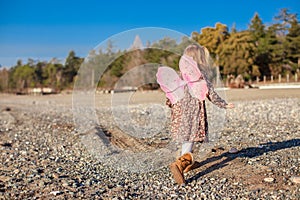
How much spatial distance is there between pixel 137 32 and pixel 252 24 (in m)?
41.8

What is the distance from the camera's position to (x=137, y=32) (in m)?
5.71

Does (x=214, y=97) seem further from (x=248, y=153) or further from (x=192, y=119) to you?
(x=248, y=153)

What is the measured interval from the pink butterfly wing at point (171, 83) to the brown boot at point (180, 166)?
70 centimetres

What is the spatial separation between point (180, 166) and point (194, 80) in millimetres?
1037

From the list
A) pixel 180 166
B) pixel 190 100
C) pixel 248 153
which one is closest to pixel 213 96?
pixel 190 100

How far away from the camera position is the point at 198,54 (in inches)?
199

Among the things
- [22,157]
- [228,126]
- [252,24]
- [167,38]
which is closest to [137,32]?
[167,38]

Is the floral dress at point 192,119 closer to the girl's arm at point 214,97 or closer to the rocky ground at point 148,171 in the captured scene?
the girl's arm at point 214,97

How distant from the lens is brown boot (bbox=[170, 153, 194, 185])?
4.76 meters

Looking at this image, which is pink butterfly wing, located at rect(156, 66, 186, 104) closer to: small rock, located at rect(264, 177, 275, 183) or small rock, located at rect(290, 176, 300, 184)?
small rock, located at rect(264, 177, 275, 183)

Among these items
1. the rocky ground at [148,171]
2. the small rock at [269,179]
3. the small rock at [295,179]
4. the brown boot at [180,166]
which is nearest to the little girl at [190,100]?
the brown boot at [180,166]

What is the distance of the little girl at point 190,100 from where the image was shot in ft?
16.2

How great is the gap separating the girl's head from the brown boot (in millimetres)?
1137

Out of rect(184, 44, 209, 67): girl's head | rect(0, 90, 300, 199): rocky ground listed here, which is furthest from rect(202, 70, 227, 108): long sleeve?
rect(0, 90, 300, 199): rocky ground
